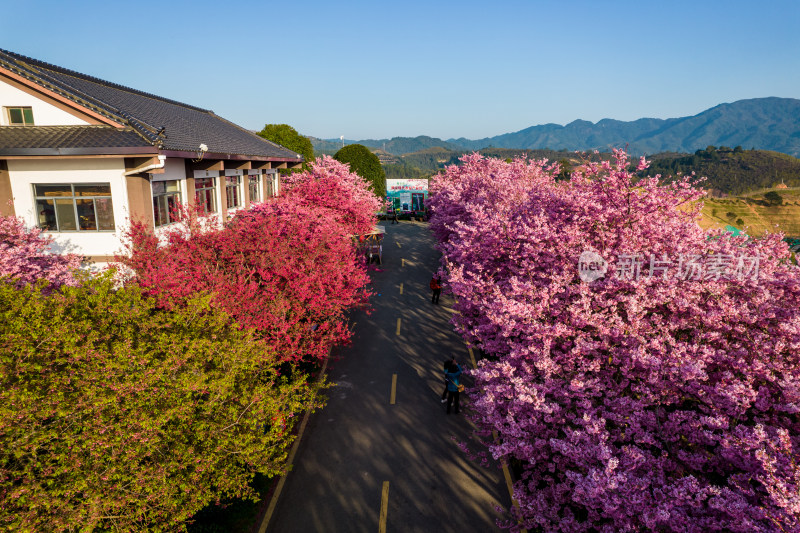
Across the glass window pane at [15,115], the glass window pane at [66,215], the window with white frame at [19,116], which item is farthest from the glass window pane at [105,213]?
the glass window pane at [15,115]

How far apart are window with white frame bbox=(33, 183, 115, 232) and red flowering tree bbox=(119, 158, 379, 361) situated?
164 centimetres

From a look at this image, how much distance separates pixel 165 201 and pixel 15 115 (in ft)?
16.7

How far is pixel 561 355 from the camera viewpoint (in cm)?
767

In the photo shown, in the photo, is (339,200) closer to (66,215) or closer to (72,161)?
(72,161)

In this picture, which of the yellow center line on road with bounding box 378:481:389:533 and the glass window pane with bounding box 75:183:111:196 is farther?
the glass window pane with bounding box 75:183:111:196

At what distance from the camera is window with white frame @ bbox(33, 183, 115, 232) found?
44.3ft

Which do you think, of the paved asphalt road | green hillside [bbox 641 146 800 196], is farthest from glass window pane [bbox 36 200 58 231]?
green hillside [bbox 641 146 800 196]

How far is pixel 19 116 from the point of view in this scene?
13.5 m

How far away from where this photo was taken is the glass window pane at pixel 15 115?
13.5m

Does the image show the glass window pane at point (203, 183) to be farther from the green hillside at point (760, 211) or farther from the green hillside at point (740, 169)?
the green hillside at point (740, 169)

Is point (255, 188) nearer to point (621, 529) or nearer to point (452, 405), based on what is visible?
point (452, 405)

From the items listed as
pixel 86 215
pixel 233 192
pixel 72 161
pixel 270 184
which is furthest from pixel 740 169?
pixel 72 161

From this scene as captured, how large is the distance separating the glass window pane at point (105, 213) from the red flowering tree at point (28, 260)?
208 centimetres

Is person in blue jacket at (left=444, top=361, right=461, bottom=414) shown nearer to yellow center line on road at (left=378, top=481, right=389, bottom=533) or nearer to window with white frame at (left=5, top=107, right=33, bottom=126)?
yellow center line on road at (left=378, top=481, right=389, bottom=533)
